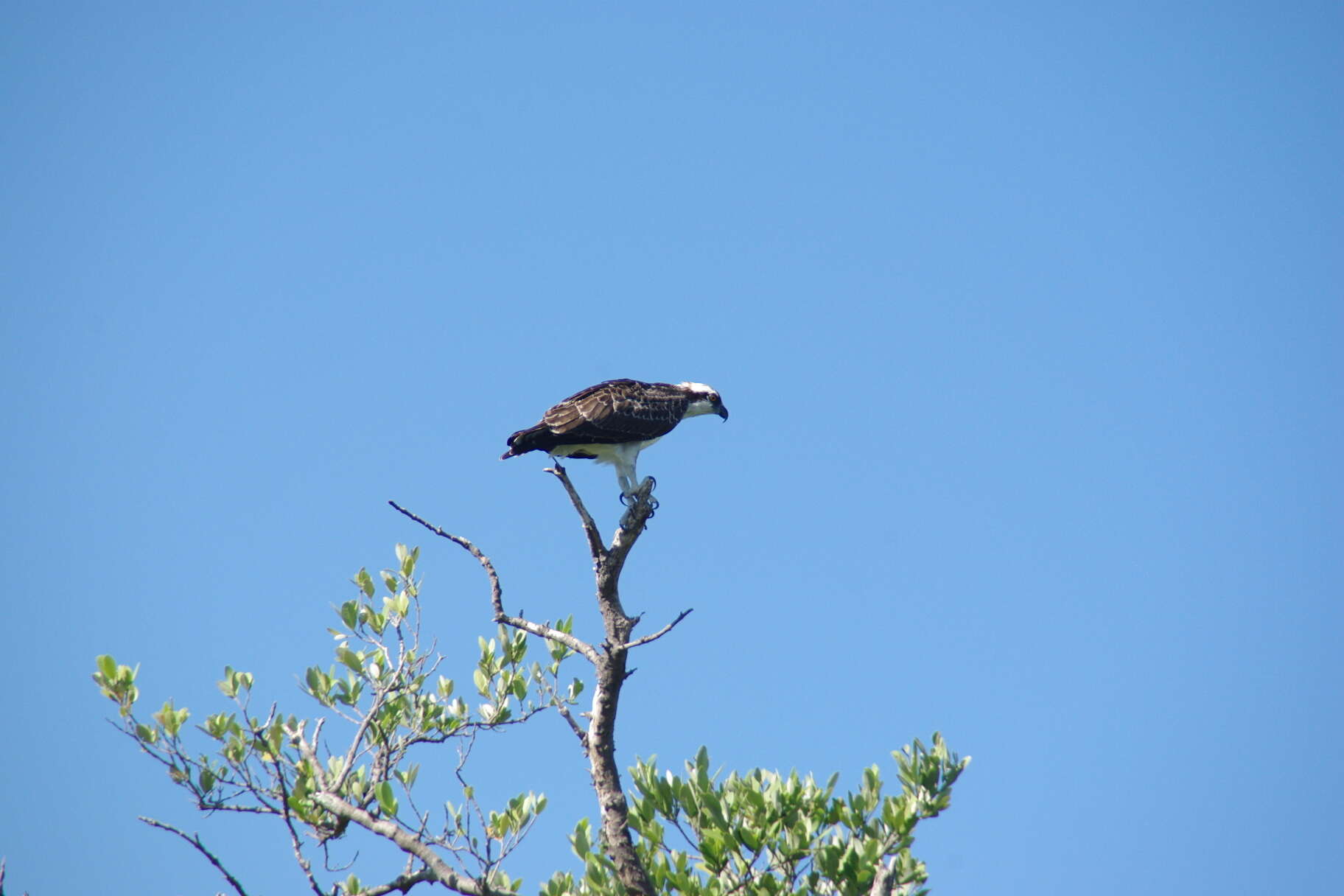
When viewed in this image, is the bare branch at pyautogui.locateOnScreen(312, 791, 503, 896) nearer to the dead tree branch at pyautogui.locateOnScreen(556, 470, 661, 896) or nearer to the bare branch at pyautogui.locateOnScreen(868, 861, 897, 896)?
the dead tree branch at pyautogui.locateOnScreen(556, 470, 661, 896)

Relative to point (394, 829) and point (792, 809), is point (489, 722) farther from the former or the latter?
point (792, 809)

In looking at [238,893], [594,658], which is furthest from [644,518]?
[238,893]

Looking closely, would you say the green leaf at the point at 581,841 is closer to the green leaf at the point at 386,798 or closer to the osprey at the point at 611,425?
the green leaf at the point at 386,798

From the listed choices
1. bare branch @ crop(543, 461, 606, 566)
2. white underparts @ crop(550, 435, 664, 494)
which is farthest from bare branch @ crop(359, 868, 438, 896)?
white underparts @ crop(550, 435, 664, 494)

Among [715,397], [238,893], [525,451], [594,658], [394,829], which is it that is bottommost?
[238,893]

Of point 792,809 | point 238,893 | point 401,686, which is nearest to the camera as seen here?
point 238,893

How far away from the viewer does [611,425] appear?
1133cm

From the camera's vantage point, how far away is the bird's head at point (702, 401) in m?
13.8

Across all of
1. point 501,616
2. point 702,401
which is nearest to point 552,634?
point 501,616

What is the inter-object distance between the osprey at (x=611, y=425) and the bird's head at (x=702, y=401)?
0.62 m

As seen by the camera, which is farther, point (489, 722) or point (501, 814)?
point (489, 722)

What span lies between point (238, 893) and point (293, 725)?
235 cm

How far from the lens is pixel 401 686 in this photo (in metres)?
8.90

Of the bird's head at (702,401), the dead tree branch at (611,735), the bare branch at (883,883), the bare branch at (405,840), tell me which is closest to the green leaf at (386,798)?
the bare branch at (405,840)
